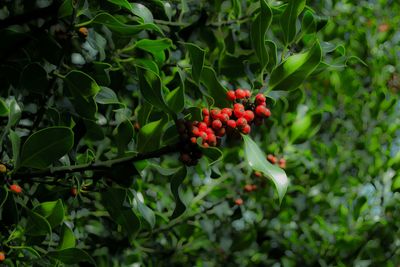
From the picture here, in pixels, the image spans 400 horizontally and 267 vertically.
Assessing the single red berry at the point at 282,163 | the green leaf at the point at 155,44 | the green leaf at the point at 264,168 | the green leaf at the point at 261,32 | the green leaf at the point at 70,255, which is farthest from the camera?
the single red berry at the point at 282,163

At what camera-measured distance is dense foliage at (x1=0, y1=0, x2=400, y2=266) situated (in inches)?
54.2

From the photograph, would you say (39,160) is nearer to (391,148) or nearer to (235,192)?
(235,192)

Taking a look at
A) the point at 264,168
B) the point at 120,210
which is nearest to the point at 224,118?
the point at 264,168

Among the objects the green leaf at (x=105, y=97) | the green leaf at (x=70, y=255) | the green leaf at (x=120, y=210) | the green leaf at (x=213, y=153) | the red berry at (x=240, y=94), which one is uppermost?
the red berry at (x=240, y=94)

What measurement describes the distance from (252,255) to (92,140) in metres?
1.85

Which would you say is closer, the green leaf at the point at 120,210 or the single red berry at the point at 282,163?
the green leaf at the point at 120,210

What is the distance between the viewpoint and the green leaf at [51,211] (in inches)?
56.8

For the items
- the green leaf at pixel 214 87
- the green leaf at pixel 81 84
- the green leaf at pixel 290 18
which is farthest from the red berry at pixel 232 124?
the green leaf at pixel 81 84

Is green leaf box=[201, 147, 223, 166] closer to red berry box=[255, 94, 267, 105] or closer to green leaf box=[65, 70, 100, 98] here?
red berry box=[255, 94, 267, 105]

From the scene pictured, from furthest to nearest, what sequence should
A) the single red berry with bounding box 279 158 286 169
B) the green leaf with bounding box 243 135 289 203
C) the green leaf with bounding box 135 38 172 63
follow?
1. the single red berry with bounding box 279 158 286 169
2. the green leaf with bounding box 135 38 172 63
3. the green leaf with bounding box 243 135 289 203

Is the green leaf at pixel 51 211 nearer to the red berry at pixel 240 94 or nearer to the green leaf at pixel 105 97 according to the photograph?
the green leaf at pixel 105 97

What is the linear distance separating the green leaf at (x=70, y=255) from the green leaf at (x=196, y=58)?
0.55 metres

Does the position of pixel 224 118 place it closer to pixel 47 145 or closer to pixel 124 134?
pixel 124 134

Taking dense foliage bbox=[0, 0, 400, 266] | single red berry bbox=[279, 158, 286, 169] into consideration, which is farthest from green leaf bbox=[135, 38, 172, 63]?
single red berry bbox=[279, 158, 286, 169]
